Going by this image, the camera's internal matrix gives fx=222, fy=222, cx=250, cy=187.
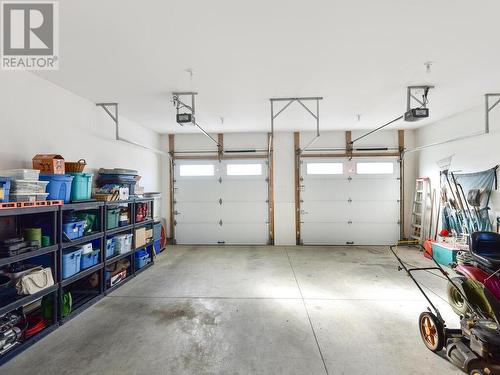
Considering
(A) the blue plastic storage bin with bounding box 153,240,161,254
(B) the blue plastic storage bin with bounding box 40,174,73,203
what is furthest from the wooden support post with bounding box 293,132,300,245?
(B) the blue plastic storage bin with bounding box 40,174,73,203

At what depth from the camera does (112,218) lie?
3428 millimetres

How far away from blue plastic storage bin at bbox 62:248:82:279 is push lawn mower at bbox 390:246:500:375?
3.84 meters

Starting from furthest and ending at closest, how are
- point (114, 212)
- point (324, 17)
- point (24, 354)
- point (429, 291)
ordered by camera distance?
point (114, 212), point (429, 291), point (24, 354), point (324, 17)

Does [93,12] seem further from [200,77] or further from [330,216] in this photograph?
[330,216]

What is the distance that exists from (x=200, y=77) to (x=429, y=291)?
445 cm

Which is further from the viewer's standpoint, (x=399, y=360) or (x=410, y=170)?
(x=410, y=170)

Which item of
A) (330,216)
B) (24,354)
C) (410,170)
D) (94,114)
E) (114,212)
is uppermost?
(94,114)

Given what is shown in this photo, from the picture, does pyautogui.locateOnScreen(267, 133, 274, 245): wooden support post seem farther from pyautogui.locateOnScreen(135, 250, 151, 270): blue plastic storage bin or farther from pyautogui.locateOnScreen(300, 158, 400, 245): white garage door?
pyautogui.locateOnScreen(135, 250, 151, 270): blue plastic storage bin

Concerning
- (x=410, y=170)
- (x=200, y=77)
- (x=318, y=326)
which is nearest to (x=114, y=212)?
(x=200, y=77)

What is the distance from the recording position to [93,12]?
184 cm

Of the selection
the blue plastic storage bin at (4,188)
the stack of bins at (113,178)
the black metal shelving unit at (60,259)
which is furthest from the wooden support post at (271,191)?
the blue plastic storage bin at (4,188)

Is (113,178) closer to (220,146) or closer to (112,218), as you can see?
(112,218)

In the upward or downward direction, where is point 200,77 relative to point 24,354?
upward

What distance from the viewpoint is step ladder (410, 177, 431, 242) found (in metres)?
5.45
